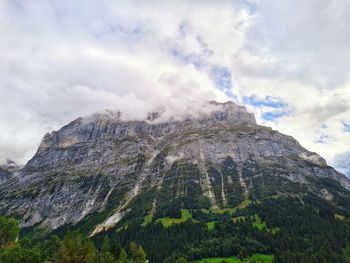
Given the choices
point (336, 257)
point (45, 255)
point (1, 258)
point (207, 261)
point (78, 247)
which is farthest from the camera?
point (207, 261)

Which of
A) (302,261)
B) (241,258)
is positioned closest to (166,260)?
(241,258)

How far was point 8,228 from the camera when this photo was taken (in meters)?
177

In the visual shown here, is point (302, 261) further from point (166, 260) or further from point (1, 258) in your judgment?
point (1, 258)

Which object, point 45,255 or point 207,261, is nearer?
point 45,255

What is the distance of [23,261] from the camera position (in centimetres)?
13200

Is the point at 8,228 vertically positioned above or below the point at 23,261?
above

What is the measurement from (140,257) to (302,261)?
85.7 m

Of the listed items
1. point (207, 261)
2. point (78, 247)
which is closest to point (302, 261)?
point (207, 261)

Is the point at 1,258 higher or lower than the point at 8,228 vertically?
lower

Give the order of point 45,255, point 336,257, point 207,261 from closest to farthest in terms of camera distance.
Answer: point 45,255
point 336,257
point 207,261

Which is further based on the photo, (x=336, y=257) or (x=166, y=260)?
(x=166, y=260)

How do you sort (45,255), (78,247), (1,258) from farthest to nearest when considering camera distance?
(45,255)
(1,258)
(78,247)

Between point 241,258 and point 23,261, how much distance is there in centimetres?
12373

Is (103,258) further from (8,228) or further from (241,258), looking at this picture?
(241,258)
